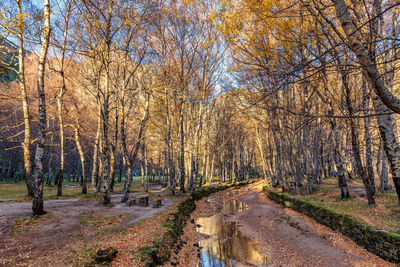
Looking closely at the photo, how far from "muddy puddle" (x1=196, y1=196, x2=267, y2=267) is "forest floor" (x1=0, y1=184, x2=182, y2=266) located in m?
2.27

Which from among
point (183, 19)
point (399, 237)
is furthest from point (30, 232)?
point (183, 19)

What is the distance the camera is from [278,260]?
23.3 ft

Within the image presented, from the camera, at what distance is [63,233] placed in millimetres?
7051

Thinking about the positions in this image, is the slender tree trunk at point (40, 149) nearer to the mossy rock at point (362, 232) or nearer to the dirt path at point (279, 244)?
the dirt path at point (279, 244)

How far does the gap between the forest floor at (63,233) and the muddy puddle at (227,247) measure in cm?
227

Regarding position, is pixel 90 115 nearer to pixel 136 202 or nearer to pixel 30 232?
pixel 136 202

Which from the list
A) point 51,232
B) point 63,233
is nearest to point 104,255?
point 63,233

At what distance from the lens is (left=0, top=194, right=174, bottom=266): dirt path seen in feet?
16.9

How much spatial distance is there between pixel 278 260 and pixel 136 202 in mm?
9724

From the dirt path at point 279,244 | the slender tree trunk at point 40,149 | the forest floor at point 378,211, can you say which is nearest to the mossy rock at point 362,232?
the dirt path at point 279,244

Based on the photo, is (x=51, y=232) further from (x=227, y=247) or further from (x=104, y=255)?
(x=227, y=247)

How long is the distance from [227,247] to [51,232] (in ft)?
21.7

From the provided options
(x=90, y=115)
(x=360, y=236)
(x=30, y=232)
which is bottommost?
(x=360, y=236)

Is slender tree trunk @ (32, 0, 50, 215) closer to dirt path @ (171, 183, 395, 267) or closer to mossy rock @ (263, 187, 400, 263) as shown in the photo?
dirt path @ (171, 183, 395, 267)
